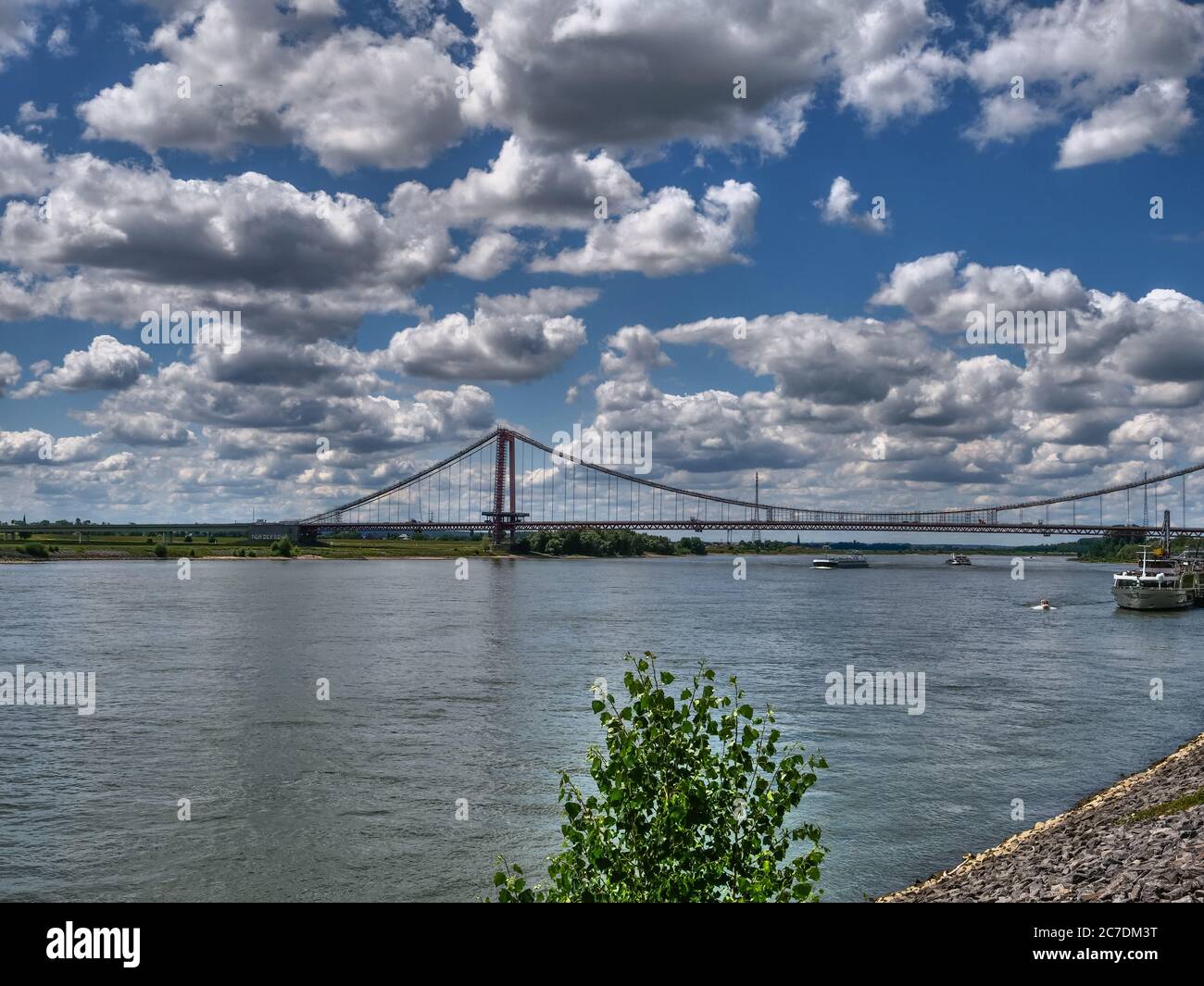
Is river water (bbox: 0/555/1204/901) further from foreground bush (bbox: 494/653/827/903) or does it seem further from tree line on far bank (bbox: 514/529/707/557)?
tree line on far bank (bbox: 514/529/707/557)

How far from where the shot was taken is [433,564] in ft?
473

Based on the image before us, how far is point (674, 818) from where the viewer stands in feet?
22.3

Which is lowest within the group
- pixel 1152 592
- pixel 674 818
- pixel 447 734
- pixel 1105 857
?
pixel 447 734

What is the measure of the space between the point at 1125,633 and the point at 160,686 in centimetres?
4846

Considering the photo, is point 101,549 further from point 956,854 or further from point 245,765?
point 956,854

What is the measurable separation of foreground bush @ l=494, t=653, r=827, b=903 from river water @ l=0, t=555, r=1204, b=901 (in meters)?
7.36

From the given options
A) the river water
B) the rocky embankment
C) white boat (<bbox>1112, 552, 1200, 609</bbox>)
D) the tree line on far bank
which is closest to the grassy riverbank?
the tree line on far bank

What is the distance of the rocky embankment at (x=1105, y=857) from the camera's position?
31.3 ft

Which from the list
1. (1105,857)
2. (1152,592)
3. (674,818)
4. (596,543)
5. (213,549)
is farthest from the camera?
(596,543)

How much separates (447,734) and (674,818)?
17734 millimetres

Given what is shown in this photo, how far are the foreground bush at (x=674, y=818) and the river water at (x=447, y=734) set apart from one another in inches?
290

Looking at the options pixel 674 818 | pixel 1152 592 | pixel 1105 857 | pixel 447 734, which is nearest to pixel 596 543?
pixel 1152 592

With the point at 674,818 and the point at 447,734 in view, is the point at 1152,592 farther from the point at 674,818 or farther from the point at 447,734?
the point at 674,818
